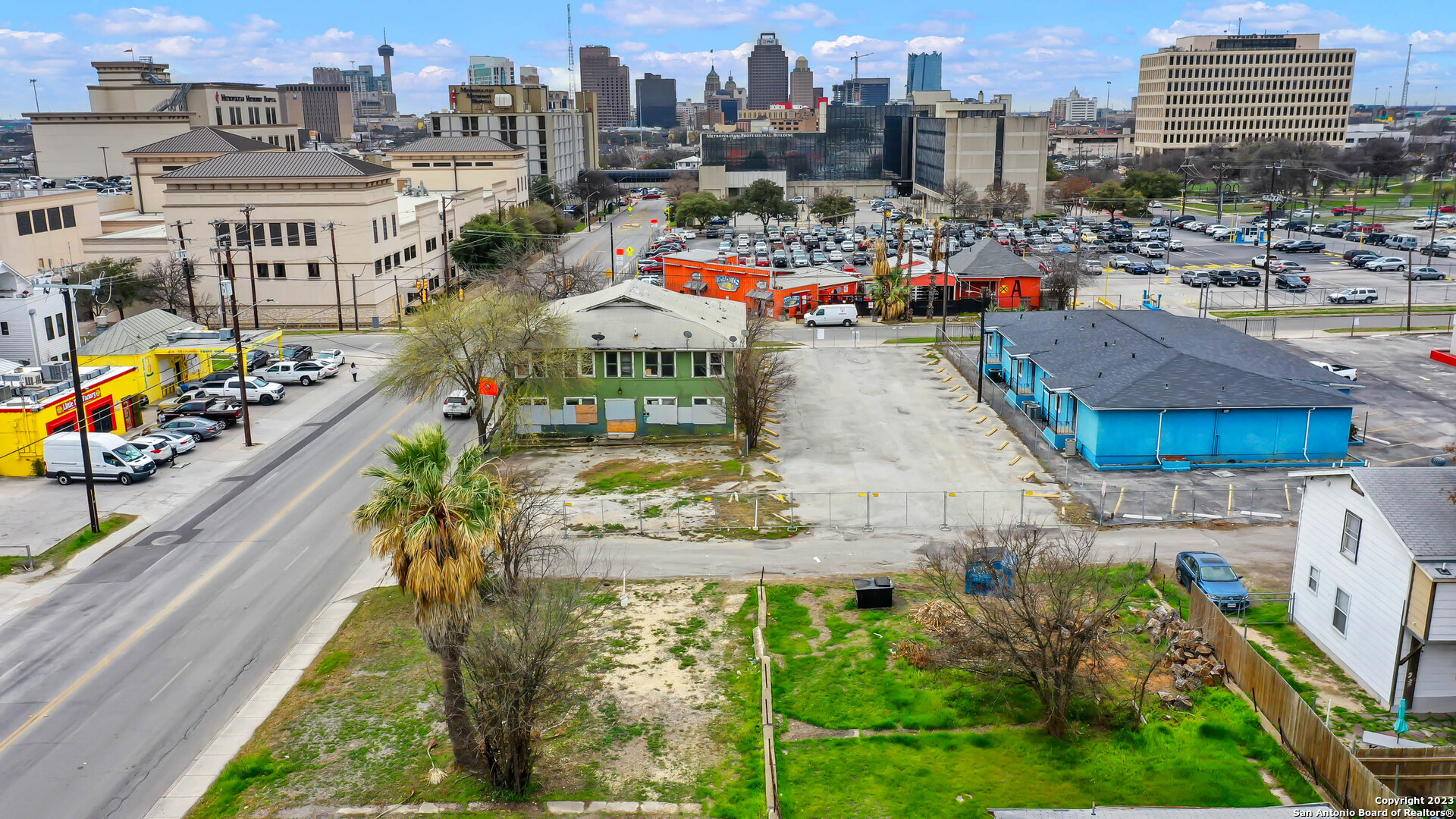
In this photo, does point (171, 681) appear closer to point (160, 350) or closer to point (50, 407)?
point (50, 407)

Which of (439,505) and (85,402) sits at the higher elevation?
(439,505)

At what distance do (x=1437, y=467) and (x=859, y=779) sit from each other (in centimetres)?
1538

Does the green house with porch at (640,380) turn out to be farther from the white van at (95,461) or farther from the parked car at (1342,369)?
the parked car at (1342,369)

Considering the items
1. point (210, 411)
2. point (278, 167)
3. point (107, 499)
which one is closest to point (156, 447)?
point (107, 499)

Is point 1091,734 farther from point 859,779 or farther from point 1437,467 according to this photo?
point 1437,467

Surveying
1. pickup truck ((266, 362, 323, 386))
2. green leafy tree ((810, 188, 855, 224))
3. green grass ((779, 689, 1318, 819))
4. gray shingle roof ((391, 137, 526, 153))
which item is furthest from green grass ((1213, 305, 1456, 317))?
gray shingle roof ((391, 137, 526, 153))

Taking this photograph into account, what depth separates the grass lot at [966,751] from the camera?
19969mm

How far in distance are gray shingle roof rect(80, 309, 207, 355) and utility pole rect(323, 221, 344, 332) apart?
15.5 meters

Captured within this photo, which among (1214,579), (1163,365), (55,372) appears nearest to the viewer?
(1214,579)

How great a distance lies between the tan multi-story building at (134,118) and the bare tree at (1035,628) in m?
145

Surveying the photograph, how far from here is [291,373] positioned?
56219 millimetres

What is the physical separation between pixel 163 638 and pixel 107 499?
1385cm

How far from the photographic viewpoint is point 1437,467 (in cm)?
2442

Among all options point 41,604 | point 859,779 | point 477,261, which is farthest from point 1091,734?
point 477,261
